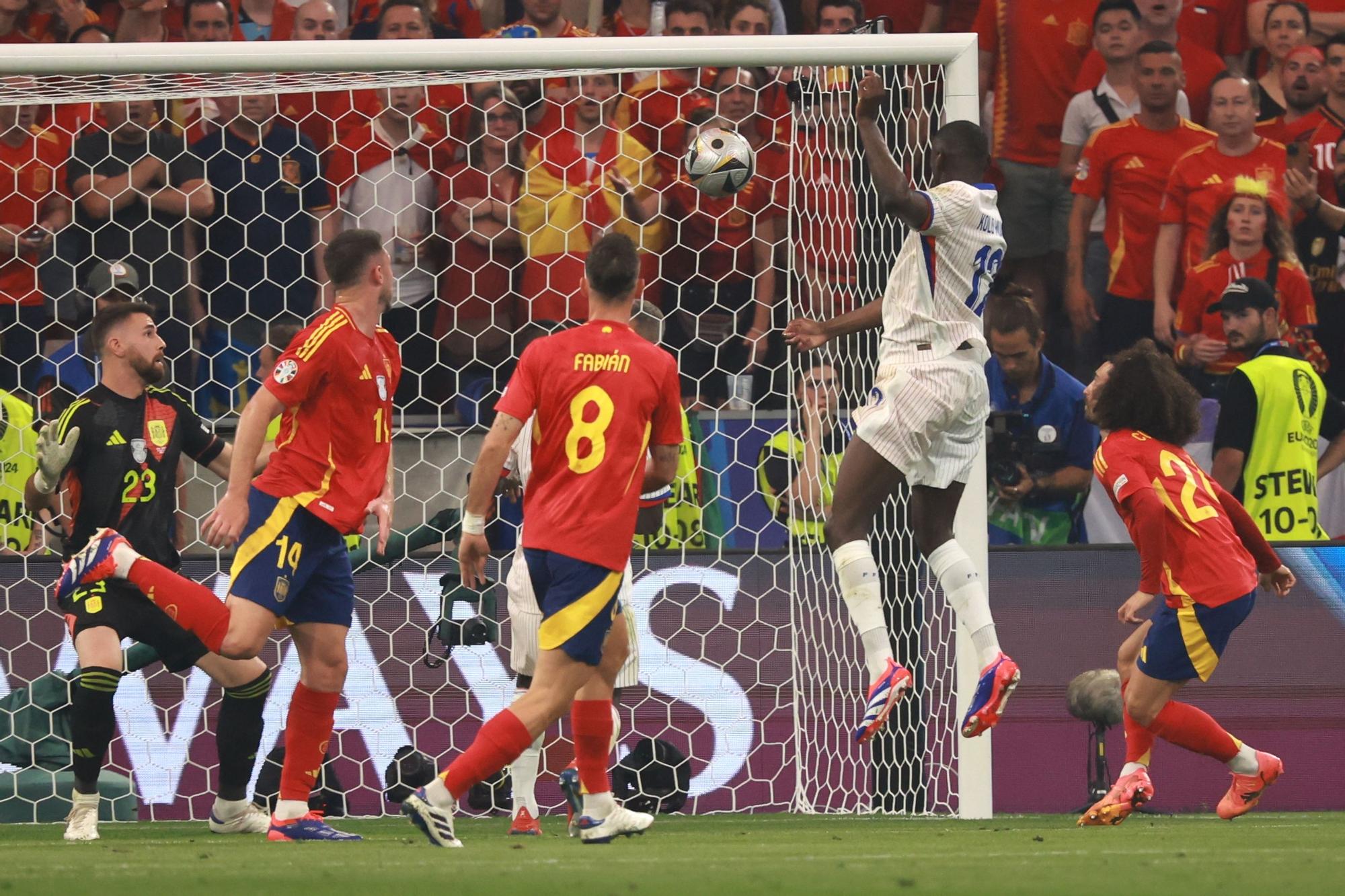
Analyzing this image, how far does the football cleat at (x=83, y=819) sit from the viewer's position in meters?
6.05

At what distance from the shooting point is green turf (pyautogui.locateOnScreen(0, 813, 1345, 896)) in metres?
3.83

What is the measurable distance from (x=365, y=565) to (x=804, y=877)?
156 inches

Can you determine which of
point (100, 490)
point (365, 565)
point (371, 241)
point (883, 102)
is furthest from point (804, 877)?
point (883, 102)

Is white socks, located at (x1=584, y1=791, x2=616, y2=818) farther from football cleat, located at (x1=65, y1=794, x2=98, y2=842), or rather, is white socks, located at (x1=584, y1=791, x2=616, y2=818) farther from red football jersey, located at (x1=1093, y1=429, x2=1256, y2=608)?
red football jersey, located at (x1=1093, y1=429, x2=1256, y2=608)

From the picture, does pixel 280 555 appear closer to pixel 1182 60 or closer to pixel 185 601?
pixel 185 601

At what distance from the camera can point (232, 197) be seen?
8.56 m

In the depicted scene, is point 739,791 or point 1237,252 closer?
point 739,791

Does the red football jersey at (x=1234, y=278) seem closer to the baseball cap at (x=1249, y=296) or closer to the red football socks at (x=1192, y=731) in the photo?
the baseball cap at (x=1249, y=296)

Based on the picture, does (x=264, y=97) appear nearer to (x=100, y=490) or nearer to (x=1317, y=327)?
(x=100, y=490)

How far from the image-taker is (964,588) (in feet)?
20.3

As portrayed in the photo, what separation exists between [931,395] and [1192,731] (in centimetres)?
148

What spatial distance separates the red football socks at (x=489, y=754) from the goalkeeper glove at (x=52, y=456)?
2.29 meters

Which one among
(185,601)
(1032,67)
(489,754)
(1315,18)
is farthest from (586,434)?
(1315,18)

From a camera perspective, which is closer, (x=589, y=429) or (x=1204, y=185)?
(x=589, y=429)
